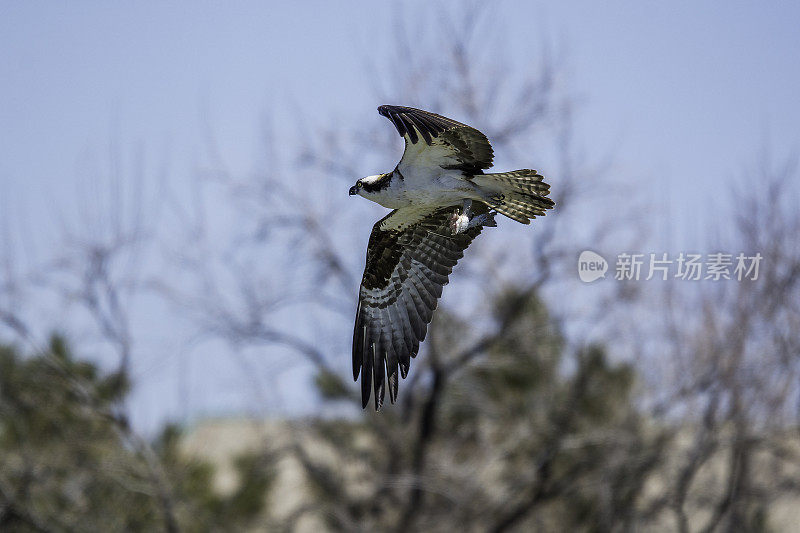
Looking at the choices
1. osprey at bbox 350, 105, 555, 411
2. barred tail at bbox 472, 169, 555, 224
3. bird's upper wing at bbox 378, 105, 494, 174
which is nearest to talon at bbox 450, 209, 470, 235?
osprey at bbox 350, 105, 555, 411

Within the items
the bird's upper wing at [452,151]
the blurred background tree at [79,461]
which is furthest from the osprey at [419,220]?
the blurred background tree at [79,461]

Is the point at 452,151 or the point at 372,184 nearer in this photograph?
the point at 452,151

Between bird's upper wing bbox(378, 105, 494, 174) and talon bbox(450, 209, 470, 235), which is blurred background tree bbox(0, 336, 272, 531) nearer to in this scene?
talon bbox(450, 209, 470, 235)

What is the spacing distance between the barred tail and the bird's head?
2.05 ft

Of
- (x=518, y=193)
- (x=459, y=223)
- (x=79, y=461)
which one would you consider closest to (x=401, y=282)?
(x=459, y=223)

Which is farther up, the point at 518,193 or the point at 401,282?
the point at 518,193

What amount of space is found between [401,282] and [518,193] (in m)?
1.56

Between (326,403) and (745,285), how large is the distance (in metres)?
7.60

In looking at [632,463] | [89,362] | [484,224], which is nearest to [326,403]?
[89,362]

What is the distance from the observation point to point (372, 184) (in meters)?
7.44

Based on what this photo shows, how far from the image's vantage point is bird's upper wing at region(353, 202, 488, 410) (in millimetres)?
8102

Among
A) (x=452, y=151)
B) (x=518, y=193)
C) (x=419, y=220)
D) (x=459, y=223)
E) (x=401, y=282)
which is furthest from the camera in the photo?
(x=401, y=282)

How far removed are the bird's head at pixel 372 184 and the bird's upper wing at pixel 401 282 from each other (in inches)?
24.9

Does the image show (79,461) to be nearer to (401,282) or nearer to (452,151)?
(401,282)
